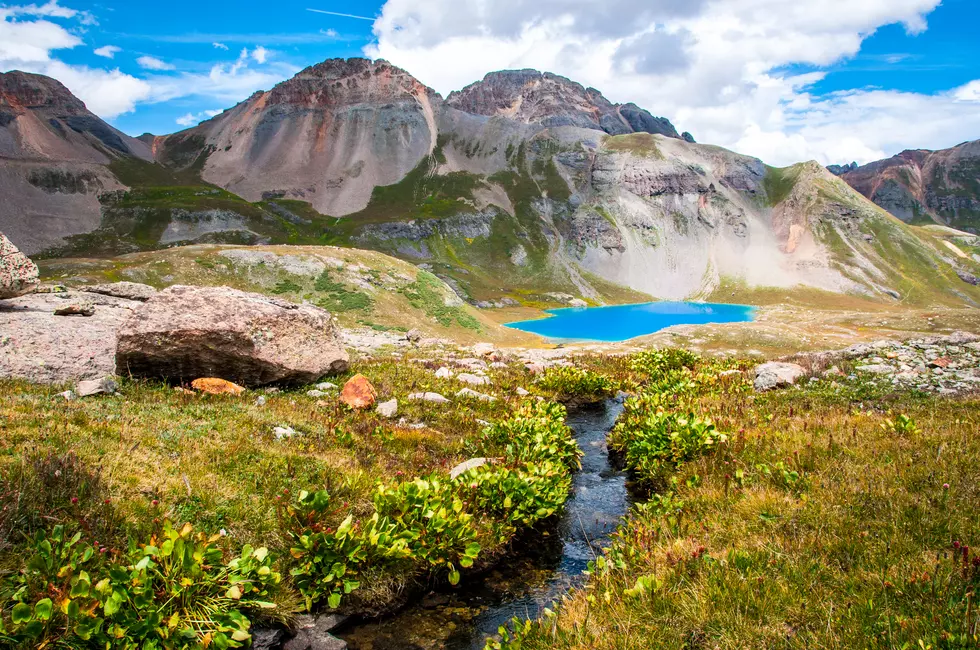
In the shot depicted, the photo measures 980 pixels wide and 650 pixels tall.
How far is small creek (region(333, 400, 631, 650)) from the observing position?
7.23 meters

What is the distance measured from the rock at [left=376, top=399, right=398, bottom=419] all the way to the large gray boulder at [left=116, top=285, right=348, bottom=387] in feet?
12.3

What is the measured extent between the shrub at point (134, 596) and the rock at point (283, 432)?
4.70m

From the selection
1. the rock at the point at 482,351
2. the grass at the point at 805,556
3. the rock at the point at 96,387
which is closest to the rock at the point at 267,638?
the grass at the point at 805,556

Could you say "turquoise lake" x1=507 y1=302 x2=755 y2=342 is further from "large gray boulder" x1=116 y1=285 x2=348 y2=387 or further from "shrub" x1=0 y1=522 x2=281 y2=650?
"shrub" x1=0 y1=522 x2=281 y2=650

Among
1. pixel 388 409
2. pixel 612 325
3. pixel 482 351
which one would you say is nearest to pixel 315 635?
pixel 388 409

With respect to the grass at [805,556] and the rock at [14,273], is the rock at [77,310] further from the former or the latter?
the grass at [805,556]

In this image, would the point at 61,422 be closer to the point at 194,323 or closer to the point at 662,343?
the point at 194,323

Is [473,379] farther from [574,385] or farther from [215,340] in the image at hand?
[215,340]

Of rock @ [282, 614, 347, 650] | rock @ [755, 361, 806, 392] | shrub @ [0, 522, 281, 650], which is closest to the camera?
shrub @ [0, 522, 281, 650]

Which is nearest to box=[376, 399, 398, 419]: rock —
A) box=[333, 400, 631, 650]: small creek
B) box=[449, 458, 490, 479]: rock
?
box=[449, 458, 490, 479]: rock

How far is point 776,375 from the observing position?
2111 cm

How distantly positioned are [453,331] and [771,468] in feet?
150

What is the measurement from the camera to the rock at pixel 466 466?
10.9 m

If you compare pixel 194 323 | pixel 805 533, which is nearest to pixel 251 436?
pixel 194 323
